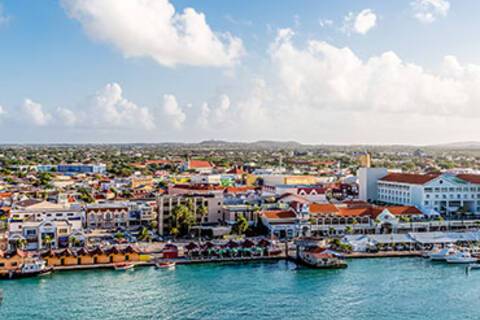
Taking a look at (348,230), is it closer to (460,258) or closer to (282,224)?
(282,224)

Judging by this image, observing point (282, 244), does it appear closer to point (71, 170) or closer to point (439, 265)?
point (439, 265)

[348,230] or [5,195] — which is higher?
[5,195]

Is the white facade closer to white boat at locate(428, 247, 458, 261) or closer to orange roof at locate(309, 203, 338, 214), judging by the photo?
Answer: orange roof at locate(309, 203, 338, 214)

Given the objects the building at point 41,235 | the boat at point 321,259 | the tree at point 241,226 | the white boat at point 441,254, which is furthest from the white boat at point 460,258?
the building at point 41,235

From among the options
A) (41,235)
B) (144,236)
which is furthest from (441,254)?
(41,235)

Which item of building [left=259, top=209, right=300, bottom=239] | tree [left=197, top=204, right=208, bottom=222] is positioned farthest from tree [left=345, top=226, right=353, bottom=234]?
tree [left=197, top=204, right=208, bottom=222]

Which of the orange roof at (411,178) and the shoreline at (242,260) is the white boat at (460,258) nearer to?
the shoreline at (242,260)
